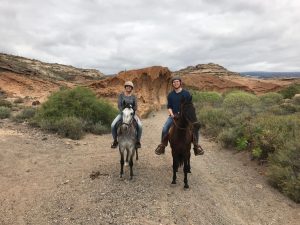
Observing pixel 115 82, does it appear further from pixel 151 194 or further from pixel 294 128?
pixel 151 194

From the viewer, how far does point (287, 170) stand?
29.4 feet

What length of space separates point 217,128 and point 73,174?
8395 millimetres

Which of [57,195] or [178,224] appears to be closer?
[178,224]

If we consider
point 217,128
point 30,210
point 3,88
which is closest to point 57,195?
point 30,210

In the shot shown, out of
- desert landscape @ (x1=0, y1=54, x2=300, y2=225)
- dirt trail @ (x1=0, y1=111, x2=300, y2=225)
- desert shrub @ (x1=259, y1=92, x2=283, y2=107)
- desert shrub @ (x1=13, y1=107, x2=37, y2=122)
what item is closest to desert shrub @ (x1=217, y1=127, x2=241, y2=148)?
desert landscape @ (x1=0, y1=54, x2=300, y2=225)

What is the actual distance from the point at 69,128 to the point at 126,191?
7.06 meters

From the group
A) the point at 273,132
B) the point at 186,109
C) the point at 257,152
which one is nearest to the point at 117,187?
the point at 186,109

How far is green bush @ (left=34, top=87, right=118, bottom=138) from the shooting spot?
1619cm

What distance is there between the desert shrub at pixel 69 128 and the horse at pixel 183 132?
21.9ft

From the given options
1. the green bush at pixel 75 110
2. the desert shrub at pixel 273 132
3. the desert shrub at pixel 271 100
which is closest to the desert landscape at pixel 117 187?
the desert shrub at pixel 273 132

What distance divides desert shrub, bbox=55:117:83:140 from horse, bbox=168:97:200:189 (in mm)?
6679

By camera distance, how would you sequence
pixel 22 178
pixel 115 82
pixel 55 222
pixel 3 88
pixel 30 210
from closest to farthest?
pixel 55 222
pixel 30 210
pixel 22 178
pixel 115 82
pixel 3 88

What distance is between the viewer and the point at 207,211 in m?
7.57

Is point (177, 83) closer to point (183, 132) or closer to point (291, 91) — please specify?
point (183, 132)
